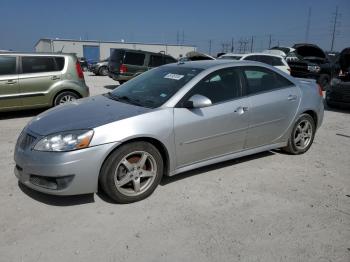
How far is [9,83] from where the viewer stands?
7.64 m

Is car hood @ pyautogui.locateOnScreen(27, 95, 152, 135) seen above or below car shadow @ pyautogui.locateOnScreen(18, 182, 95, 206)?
above

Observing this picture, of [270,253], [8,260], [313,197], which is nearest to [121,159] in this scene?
[8,260]

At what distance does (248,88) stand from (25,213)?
3115 mm

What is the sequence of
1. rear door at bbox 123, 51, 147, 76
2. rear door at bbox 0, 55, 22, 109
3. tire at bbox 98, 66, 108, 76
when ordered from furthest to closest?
tire at bbox 98, 66, 108, 76, rear door at bbox 123, 51, 147, 76, rear door at bbox 0, 55, 22, 109

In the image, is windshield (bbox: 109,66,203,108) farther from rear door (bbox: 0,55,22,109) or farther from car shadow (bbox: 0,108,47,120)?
car shadow (bbox: 0,108,47,120)

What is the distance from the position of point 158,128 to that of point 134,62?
12.0 meters

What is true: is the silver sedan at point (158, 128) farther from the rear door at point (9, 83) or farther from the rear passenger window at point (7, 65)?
the rear passenger window at point (7, 65)

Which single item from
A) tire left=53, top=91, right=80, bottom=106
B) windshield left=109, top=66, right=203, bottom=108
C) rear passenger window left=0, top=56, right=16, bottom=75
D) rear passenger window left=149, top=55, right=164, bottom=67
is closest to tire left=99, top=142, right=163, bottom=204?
windshield left=109, top=66, right=203, bottom=108

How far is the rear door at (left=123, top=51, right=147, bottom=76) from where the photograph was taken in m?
15.0

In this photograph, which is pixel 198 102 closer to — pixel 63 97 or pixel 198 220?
pixel 198 220

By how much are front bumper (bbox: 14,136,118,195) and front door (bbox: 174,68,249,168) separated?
891mm

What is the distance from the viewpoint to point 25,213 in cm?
351

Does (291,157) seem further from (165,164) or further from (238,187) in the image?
(165,164)

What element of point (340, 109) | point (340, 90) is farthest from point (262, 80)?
point (340, 109)
